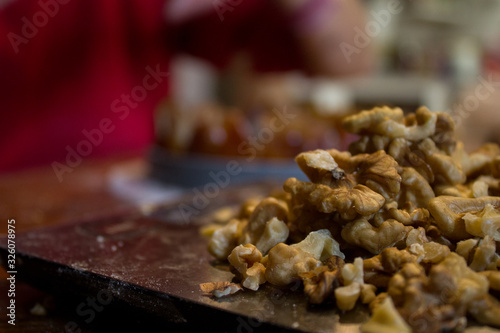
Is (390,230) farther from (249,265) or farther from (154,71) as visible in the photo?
(154,71)

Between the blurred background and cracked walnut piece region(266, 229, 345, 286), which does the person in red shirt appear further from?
cracked walnut piece region(266, 229, 345, 286)

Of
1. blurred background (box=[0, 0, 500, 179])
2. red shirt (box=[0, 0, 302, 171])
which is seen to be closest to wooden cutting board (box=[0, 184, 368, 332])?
blurred background (box=[0, 0, 500, 179])

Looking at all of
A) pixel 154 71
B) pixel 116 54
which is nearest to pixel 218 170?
pixel 116 54

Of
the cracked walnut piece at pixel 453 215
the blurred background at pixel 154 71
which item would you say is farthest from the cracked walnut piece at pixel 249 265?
the blurred background at pixel 154 71

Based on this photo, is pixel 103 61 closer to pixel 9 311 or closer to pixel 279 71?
pixel 279 71

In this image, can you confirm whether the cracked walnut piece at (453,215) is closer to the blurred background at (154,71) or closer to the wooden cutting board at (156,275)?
the wooden cutting board at (156,275)

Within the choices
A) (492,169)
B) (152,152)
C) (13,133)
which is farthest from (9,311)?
(13,133)
